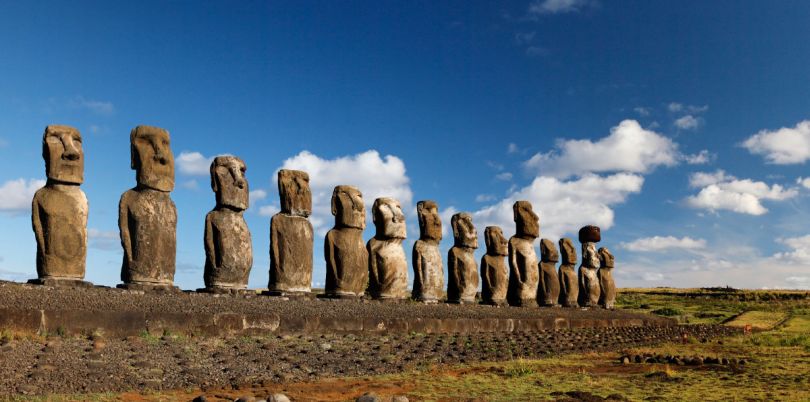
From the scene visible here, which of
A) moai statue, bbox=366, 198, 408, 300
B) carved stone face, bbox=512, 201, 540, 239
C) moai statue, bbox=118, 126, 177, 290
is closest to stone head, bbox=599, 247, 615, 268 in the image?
carved stone face, bbox=512, 201, 540, 239

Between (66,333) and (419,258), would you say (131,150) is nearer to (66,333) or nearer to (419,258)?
(66,333)

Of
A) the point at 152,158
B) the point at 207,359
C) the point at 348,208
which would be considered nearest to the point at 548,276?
the point at 348,208

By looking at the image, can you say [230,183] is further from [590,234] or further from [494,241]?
[590,234]

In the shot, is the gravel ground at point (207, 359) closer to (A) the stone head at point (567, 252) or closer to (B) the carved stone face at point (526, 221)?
(B) the carved stone face at point (526, 221)

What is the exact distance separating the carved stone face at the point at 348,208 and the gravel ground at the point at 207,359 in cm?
497

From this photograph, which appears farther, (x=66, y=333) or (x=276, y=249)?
(x=276, y=249)

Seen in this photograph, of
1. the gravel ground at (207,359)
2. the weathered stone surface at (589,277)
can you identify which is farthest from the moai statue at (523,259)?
the gravel ground at (207,359)

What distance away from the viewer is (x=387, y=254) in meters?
16.1

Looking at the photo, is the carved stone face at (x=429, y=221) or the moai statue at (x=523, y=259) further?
the moai statue at (x=523, y=259)

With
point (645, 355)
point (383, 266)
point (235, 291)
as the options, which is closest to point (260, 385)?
point (645, 355)

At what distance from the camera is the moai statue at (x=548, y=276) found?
2255 cm

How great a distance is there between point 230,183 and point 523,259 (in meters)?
10.8

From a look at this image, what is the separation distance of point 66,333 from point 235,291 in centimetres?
484

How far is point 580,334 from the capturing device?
46.9 ft
